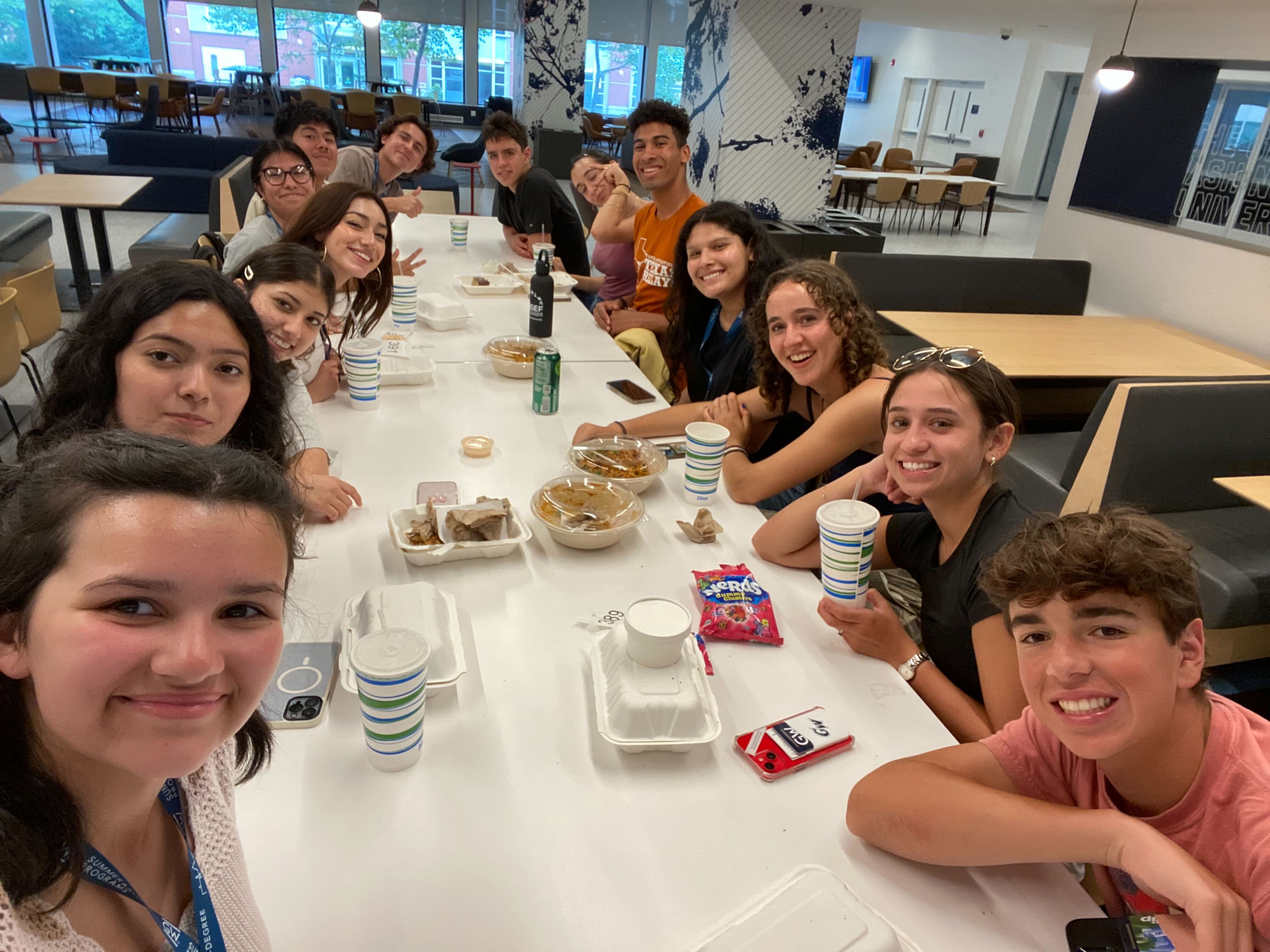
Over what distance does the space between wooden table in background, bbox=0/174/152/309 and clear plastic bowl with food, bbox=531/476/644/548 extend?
4.44 metres

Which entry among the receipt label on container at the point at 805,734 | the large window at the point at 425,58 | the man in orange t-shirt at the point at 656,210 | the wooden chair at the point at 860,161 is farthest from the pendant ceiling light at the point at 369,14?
the receipt label on container at the point at 805,734

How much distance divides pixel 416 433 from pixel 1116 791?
1.91 metres

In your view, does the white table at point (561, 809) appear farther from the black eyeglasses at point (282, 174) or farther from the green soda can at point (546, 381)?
the black eyeglasses at point (282, 174)

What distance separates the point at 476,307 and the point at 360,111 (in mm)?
11028

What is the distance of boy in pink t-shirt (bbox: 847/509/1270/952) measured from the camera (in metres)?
1.02

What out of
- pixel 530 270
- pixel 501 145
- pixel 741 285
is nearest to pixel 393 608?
pixel 741 285

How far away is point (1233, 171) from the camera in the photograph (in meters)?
6.06

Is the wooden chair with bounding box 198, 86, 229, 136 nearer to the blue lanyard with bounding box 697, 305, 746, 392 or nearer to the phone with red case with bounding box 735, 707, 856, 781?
the blue lanyard with bounding box 697, 305, 746, 392

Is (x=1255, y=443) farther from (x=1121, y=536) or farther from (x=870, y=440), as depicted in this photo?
(x=1121, y=536)

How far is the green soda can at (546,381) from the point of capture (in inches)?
97.7

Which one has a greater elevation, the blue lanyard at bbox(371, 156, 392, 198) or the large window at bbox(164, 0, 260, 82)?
the large window at bbox(164, 0, 260, 82)

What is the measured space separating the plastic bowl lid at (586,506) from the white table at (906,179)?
32.9 feet

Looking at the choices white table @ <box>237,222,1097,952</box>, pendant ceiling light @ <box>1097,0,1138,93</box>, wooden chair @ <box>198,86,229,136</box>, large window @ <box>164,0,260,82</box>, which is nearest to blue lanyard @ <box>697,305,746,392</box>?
white table @ <box>237,222,1097,952</box>

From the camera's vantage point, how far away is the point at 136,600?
0.66 m
